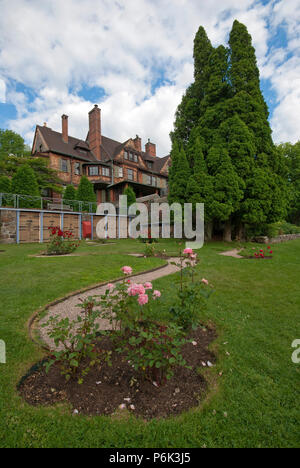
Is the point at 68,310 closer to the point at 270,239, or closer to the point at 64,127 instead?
the point at 270,239

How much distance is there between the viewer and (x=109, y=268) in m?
6.17

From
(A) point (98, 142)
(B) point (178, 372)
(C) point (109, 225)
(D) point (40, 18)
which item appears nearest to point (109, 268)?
(B) point (178, 372)

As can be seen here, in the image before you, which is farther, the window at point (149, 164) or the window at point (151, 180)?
the window at point (149, 164)

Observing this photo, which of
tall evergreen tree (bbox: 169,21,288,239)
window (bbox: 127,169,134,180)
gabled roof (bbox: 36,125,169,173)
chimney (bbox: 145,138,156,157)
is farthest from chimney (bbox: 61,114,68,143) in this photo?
tall evergreen tree (bbox: 169,21,288,239)

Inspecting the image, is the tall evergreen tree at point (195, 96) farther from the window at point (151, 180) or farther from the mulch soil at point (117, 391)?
the window at point (151, 180)

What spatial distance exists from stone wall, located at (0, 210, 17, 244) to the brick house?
10484mm

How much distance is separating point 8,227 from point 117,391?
14094mm

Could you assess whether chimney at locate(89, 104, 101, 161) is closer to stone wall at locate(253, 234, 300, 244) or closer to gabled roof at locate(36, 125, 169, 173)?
gabled roof at locate(36, 125, 169, 173)

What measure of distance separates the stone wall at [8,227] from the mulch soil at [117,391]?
1326cm

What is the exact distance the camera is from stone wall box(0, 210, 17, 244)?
12.7m

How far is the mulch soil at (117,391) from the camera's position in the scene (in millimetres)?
1633

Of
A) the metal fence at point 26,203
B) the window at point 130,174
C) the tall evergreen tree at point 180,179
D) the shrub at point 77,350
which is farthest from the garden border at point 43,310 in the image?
the window at point 130,174
